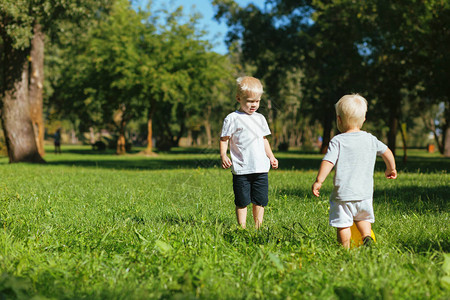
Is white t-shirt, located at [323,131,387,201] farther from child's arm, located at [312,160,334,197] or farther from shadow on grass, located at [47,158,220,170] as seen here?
shadow on grass, located at [47,158,220,170]

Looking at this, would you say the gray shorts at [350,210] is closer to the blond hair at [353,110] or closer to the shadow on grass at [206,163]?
the blond hair at [353,110]

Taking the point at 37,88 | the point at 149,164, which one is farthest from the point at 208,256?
the point at 37,88

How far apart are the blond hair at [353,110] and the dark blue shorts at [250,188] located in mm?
1165

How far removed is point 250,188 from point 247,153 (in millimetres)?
390

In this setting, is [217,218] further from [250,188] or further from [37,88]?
[37,88]

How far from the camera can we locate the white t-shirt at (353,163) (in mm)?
3703

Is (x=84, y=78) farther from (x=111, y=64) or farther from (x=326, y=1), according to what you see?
(x=326, y=1)

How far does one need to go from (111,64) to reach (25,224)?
25.2 metres

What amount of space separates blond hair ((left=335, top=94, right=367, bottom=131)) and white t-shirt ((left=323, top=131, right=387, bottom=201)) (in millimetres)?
106

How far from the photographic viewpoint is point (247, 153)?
15.1ft

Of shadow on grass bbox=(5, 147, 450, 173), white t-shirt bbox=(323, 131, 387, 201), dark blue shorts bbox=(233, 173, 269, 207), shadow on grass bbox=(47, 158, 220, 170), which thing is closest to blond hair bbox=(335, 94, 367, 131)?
white t-shirt bbox=(323, 131, 387, 201)

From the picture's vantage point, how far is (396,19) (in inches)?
695

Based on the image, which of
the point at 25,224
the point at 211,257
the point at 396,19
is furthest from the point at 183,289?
the point at 396,19

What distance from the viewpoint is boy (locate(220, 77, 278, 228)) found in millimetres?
4605
